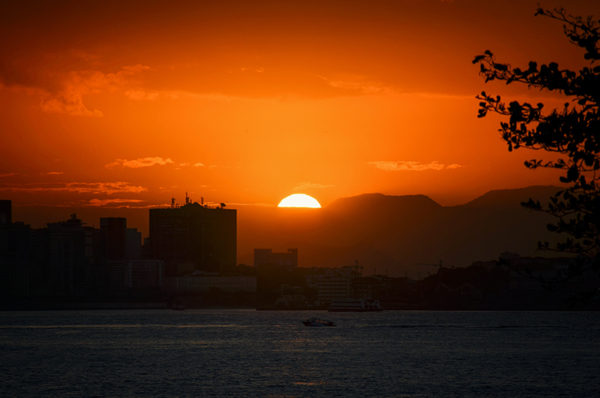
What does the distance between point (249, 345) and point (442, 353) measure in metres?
39.7

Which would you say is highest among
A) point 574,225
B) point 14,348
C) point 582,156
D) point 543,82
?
point 543,82

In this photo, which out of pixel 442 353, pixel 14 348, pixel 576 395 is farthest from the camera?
pixel 14 348

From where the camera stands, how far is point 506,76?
66.3ft

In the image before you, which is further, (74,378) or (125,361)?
(125,361)

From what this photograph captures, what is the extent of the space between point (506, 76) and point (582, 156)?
8.96ft

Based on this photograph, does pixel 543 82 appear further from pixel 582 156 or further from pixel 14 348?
pixel 14 348

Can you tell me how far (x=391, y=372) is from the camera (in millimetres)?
104312

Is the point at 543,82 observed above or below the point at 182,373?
above

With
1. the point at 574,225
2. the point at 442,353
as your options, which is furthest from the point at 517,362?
the point at 574,225

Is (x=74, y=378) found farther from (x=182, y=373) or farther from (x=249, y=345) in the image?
(x=249, y=345)

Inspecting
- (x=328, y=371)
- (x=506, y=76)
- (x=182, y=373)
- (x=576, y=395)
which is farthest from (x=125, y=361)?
(x=506, y=76)

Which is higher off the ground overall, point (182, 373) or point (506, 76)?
point (506, 76)

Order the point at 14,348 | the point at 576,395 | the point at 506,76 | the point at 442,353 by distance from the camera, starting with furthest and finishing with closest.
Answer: the point at 14,348, the point at 442,353, the point at 576,395, the point at 506,76

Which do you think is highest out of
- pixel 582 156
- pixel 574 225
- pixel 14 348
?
pixel 582 156
